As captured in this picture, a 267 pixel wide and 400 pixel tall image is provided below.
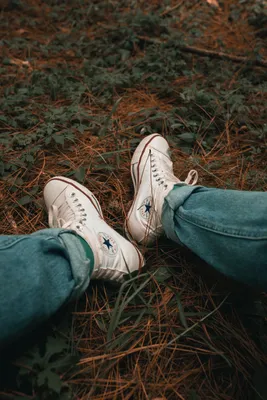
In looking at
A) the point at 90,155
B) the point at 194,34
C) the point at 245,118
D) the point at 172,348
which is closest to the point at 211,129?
the point at 245,118

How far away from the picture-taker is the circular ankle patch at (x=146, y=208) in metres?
1.50

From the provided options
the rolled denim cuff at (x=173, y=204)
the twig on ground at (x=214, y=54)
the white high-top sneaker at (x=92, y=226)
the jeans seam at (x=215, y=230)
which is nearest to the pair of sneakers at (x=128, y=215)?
the white high-top sneaker at (x=92, y=226)

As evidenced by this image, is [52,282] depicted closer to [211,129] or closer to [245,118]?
[211,129]

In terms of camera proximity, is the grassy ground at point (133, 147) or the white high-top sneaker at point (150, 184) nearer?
the grassy ground at point (133, 147)

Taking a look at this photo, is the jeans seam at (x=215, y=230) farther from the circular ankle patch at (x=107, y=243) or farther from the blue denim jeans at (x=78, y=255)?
the circular ankle patch at (x=107, y=243)

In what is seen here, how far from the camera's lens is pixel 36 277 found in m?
0.96

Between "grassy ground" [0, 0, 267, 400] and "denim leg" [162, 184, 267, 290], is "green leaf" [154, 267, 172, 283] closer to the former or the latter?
"grassy ground" [0, 0, 267, 400]

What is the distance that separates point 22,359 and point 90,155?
1.08m

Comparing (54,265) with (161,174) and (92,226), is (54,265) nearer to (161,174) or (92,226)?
(92,226)

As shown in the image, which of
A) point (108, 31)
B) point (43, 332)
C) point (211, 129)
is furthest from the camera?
point (108, 31)

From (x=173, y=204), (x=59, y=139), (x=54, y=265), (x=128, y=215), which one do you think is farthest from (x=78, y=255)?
(x=59, y=139)

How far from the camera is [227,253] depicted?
107 cm

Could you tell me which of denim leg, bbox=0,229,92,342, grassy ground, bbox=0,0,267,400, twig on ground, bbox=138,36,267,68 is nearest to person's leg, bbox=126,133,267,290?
grassy ground, bbox=0,0,267,400

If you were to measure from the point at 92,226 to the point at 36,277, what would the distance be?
17.8 inches
